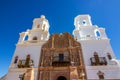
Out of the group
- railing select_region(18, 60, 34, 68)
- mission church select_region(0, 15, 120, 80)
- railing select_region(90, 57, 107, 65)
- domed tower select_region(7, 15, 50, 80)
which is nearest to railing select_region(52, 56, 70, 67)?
mission church select_region(0, 15, 120, 80)

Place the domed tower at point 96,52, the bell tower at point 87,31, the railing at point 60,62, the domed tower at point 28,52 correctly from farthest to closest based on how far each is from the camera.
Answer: the bell tower at point 87,31, the railing at point 60,62, the domed tower at point 28,52, the domed tower at point 96,52

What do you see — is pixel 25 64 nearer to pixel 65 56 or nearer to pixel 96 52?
pixel 65 56

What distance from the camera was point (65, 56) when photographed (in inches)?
787

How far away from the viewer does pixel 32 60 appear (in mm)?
19578

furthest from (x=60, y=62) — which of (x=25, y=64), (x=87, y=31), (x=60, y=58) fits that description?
(x=87, y=31)

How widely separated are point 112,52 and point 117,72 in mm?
3405

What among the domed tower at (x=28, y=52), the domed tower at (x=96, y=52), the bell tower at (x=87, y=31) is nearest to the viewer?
the domed tower at (x=96, y=52)

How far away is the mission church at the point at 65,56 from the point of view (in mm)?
17828

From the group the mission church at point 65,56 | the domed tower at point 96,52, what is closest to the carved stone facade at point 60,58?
the mission church at point 65,56

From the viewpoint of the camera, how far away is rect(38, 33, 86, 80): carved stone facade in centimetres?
1800

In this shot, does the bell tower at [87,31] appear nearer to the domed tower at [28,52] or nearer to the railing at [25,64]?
the domed tower at [28,52]

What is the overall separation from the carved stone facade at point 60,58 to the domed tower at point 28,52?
1.10 metres

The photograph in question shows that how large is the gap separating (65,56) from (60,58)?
33.8 inches

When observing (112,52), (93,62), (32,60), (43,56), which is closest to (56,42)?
(43,56)
